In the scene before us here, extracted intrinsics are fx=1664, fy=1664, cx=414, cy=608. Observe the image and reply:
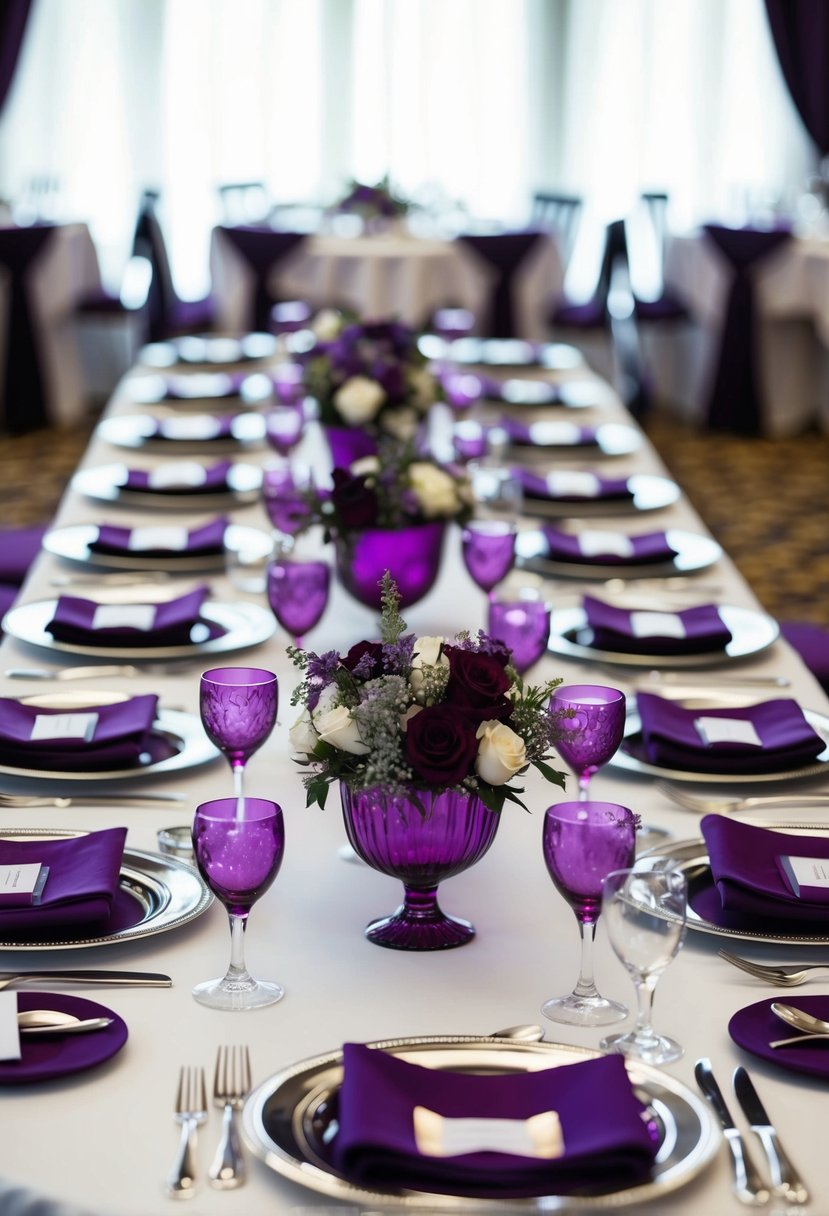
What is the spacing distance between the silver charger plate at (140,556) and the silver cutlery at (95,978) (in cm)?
133

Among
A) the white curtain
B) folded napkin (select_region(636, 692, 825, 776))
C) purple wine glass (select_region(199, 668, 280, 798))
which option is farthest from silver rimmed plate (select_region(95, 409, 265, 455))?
the white curtain

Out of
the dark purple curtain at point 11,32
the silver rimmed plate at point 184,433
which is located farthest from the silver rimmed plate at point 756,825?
the dark purple curtain at point 11,32

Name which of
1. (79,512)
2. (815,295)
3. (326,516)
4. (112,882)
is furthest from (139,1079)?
(815,295)

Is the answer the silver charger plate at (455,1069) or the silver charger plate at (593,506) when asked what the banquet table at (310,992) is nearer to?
the silver charger plate at (455,1069)

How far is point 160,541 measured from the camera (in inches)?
113

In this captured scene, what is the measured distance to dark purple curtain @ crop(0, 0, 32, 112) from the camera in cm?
962

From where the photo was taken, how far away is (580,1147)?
1.14 metres

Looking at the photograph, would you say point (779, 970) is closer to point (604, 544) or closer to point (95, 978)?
point (95, 978)

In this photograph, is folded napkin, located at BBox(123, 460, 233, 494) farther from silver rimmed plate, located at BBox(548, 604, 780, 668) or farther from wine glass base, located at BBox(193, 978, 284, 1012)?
wine glass base, located at BBox(193, 978, 284, 1012)

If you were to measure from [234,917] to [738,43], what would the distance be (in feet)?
31.9

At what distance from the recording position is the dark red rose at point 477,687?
1469 mm

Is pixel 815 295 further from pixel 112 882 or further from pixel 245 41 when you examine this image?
pixel 112 882

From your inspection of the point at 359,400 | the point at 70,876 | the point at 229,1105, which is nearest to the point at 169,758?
the point at 70,876

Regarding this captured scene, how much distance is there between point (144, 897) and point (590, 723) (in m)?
0.47
